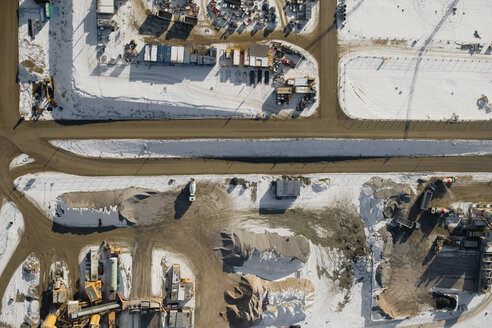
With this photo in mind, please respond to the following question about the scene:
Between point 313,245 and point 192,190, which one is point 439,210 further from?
point 192,190

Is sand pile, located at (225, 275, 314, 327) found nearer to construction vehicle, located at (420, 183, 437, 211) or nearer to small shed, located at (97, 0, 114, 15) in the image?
construction vehicle, located at (420, 183, 437, 211)

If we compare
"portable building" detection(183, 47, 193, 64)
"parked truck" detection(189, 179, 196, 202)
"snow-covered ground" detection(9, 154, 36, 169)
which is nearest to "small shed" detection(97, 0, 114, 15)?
"portable building" detection(183, 47, 193, 64)

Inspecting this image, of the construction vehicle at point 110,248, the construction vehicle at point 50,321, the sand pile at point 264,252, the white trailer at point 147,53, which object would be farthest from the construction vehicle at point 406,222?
the construction vehicle at point 50,321

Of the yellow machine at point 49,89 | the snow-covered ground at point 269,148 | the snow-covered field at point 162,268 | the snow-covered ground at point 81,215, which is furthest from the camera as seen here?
the snow-covered field at point 162,268

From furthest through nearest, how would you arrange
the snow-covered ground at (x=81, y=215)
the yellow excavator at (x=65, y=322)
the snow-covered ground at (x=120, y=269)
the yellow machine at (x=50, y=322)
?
the snow-covered ground at (x=120, y=269) → the snow-covered ground at (x=81, y=215) → the yellow excavator at (x=65, y=322) → the yellow machine at (x=50, y=322)

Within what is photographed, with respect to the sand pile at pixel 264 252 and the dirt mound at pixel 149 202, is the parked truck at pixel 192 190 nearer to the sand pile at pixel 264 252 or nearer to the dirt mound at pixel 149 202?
the dirt mound at pixel 149 202

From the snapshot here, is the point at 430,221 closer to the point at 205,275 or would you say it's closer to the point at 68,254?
the point at 205,275

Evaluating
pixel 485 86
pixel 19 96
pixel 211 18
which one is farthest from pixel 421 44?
pixel 19 96
